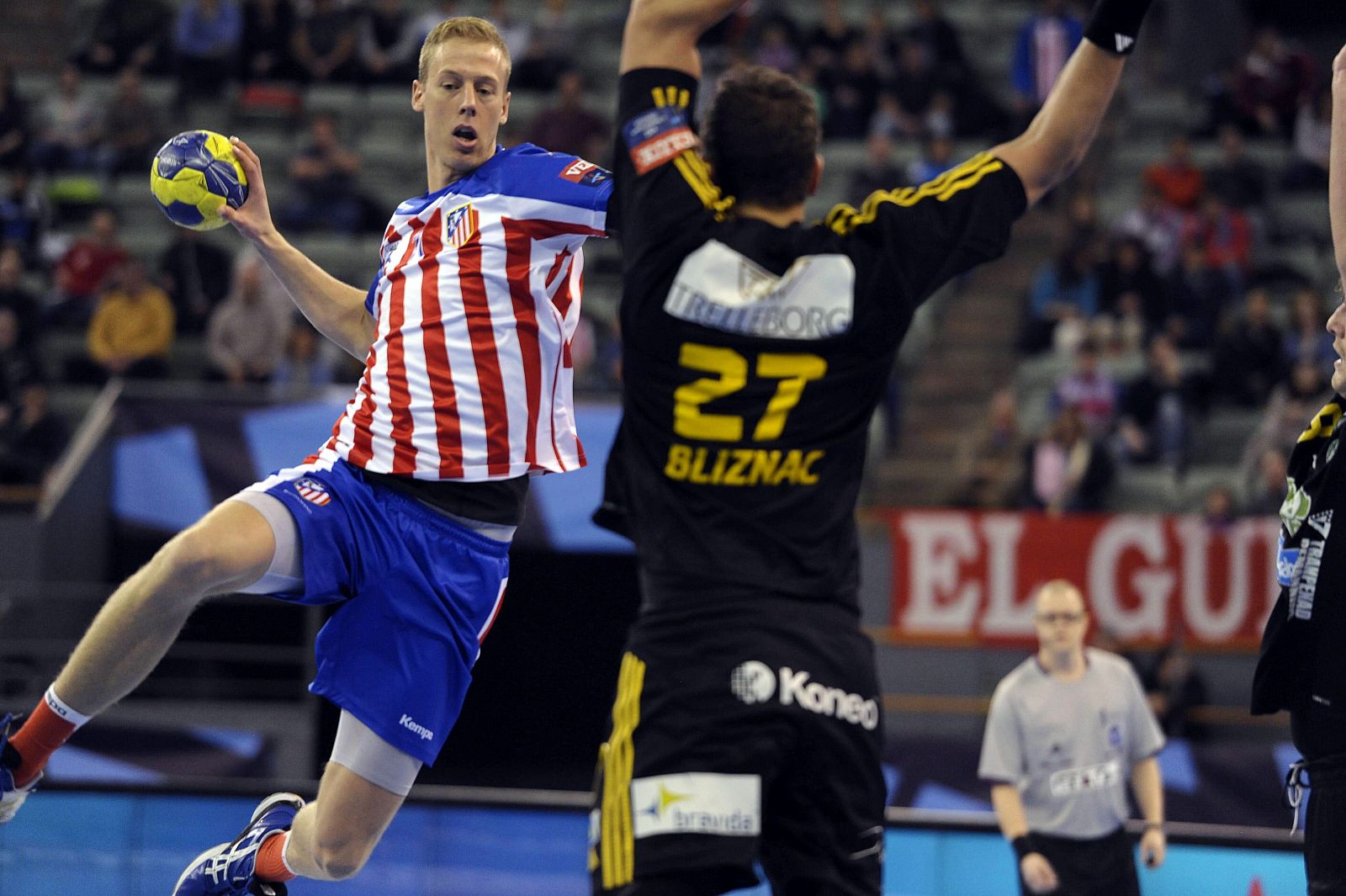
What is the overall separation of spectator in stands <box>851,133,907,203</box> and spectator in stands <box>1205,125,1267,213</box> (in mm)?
3101

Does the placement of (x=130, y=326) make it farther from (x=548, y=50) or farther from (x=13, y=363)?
(x=548, y=50)

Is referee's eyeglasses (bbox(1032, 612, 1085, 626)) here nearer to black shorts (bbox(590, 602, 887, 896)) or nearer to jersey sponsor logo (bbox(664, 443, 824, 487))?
black shorts (bbox(590, 602, 887, 896))

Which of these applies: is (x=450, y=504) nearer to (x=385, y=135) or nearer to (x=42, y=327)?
(x=42, y=327)

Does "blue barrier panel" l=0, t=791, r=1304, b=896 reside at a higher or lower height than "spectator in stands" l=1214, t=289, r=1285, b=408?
lower

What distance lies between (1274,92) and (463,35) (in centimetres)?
1457

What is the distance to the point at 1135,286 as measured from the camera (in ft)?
52.1

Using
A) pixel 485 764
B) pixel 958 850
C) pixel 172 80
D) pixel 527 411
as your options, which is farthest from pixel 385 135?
pixel 527 411

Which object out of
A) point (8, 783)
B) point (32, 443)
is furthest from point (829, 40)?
point (8, 783)

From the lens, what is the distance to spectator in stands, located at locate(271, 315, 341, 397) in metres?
14.5

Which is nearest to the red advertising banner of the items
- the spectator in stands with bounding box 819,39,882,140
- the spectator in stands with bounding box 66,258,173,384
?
the spectator in stands with bounding box 819,39,882,140

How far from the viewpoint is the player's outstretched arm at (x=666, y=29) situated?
146 inches

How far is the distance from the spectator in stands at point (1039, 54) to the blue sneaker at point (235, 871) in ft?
45.1

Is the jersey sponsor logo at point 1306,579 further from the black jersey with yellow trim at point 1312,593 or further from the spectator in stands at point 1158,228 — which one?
the spectator in stands at point 1158,228

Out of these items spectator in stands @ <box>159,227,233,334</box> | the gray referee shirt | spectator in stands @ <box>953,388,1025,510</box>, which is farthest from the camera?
spectator in stands @ <box>159,227,233,334</box>
